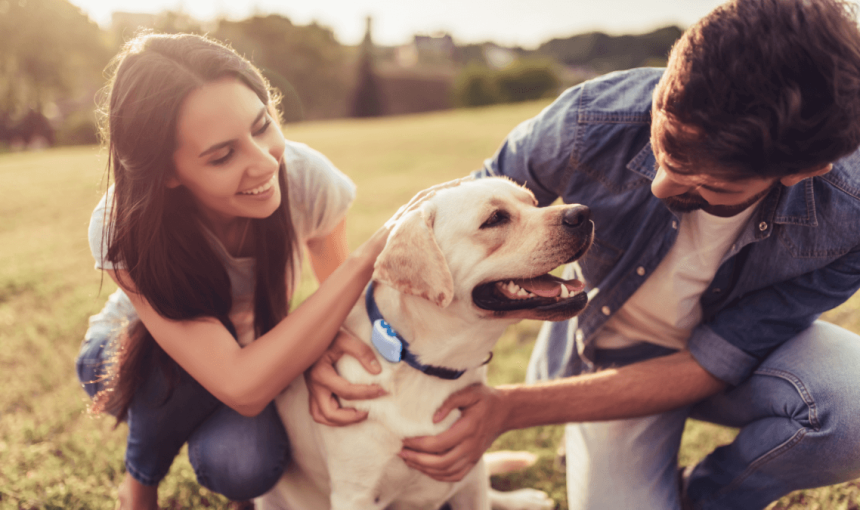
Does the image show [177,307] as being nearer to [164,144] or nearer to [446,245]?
[164,144]

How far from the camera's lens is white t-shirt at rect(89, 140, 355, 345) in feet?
7.73

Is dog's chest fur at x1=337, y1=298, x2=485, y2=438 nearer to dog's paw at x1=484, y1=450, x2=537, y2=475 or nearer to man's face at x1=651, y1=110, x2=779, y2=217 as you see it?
dog's paw at x1=484, y1=450, x2=537, y2=475

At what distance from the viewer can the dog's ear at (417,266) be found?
5.53 feet

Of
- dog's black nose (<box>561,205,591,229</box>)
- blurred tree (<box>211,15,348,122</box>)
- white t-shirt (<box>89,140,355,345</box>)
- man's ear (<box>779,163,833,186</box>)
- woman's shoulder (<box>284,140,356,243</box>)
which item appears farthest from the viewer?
blurred tree (<box>211,15,348,122</box>)

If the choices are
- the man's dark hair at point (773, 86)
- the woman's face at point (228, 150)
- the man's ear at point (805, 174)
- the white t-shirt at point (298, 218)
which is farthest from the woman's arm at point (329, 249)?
the man's ear at point (805, 174)

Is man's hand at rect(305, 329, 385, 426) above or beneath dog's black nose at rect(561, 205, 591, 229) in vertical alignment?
beneath

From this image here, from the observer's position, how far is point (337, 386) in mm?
1874

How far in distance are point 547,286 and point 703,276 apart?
33.2 inches

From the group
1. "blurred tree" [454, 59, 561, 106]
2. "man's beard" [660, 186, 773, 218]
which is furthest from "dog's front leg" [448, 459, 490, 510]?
"blurred tree" [454, 59, 561, 106]

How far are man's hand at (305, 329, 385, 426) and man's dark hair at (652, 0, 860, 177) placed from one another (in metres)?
1.29

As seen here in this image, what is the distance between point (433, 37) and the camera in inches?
2552

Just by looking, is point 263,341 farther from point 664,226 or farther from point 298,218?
point 664,226

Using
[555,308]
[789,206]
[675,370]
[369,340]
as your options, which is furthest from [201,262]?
[789,206]

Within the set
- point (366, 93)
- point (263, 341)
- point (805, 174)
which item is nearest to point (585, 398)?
point (805, 174)
